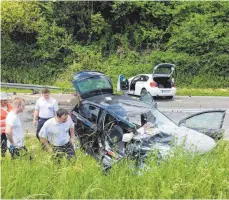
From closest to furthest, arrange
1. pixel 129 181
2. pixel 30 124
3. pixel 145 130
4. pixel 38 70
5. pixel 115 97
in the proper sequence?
pixel 129 181
pixel 145 130
pixel 115 97
pixel 30 124
pixel 38 70

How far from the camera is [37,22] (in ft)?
84.3

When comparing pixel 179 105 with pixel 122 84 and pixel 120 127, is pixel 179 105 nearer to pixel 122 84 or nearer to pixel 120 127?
pixel 122 84

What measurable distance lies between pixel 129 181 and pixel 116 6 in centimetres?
2310

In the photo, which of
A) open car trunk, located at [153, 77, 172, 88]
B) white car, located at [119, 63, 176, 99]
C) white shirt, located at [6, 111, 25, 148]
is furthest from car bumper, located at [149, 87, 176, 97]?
white shirt, located at [6, 111, 25, 148]

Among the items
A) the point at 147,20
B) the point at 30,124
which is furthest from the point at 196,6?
the point at 30,124

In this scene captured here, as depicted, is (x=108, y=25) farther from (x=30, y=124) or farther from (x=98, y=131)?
(x=98, y=131)

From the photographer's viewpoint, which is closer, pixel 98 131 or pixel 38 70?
pixel 98 131

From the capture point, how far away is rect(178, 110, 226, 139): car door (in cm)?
827

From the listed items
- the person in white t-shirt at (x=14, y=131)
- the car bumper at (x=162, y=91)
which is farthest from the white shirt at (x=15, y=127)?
the car bumper at (x=162, y=91)

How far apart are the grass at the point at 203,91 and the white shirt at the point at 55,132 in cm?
1515

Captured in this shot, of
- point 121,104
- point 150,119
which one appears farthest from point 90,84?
point 150,119

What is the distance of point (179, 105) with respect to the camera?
58.6ft

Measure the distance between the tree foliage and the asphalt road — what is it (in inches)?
154

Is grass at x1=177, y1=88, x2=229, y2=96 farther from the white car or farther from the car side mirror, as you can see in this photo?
the car side mirror
